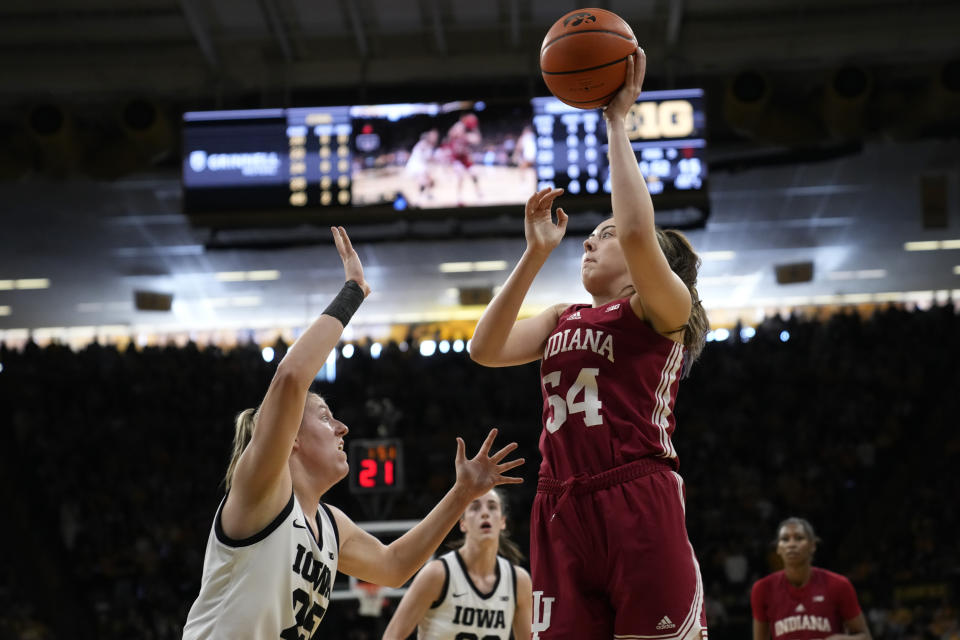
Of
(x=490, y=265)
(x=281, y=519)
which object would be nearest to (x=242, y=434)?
(x=281, y=519)

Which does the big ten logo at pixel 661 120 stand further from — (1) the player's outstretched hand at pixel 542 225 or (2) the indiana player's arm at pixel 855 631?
(1) the player's outstretched hand at pixel 542 225

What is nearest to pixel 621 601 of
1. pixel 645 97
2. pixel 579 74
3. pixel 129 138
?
pixel 579 74

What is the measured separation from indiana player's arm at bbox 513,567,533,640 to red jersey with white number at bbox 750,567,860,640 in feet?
6.26

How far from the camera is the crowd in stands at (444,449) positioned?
13031mm

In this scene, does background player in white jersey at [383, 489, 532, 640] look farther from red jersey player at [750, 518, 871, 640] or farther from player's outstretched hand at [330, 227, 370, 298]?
player's outstretched hand at [330, 227, 370, 298]

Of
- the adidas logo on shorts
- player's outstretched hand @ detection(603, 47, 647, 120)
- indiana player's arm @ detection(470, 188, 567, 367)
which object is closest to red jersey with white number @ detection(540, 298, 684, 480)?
indiana player's arm @ detection(470, 188, 567, 367)

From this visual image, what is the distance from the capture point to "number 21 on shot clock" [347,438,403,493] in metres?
9.26

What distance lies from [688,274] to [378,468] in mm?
6603

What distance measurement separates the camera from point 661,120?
7.93m

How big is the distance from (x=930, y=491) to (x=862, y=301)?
5.72m

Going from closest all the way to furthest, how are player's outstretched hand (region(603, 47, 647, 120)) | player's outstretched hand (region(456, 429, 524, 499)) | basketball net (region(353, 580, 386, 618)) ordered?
player's outstretched hand (region(603, 47, 647, 120))
player's outstretched hand (region(456, 429, 524, 499))
basketball net (region(353, 580, 386, 618))

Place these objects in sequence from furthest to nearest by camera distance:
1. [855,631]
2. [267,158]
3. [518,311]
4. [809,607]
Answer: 1. [267,158]
2. [809,607]
3. [855,631]
4. [518,311]

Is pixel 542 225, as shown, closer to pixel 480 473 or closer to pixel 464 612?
pixel 480 473

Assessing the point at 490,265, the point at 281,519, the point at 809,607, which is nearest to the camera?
the point at 281,519
